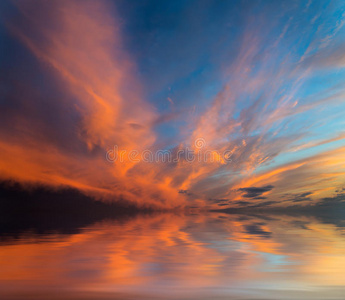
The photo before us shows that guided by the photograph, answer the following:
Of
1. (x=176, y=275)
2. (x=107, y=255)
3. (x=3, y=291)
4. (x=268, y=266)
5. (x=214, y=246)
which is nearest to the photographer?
(x=3, y=291)

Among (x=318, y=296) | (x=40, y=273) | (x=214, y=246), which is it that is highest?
(x=214, y=246)

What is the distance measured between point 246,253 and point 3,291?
28.8 feet

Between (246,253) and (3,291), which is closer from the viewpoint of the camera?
(3,291)

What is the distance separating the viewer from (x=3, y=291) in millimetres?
6375

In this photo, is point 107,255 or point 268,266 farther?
point 107,255

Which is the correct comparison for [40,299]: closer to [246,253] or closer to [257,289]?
[257,289]

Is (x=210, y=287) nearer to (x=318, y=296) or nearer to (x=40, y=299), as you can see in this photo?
(x=318, y=296)

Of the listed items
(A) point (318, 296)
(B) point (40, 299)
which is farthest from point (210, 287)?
(B) point (40, 299)

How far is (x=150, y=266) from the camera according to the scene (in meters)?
8.91

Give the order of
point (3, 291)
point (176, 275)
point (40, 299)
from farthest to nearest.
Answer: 1. point (176, 275)
2. point (3, 291)
3. point (40, 299)

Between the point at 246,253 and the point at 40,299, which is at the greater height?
the point at 246,253

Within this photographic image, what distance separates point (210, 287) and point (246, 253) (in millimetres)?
4993

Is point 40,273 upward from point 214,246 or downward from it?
downward

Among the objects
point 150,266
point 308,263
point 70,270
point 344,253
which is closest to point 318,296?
point 308,263
